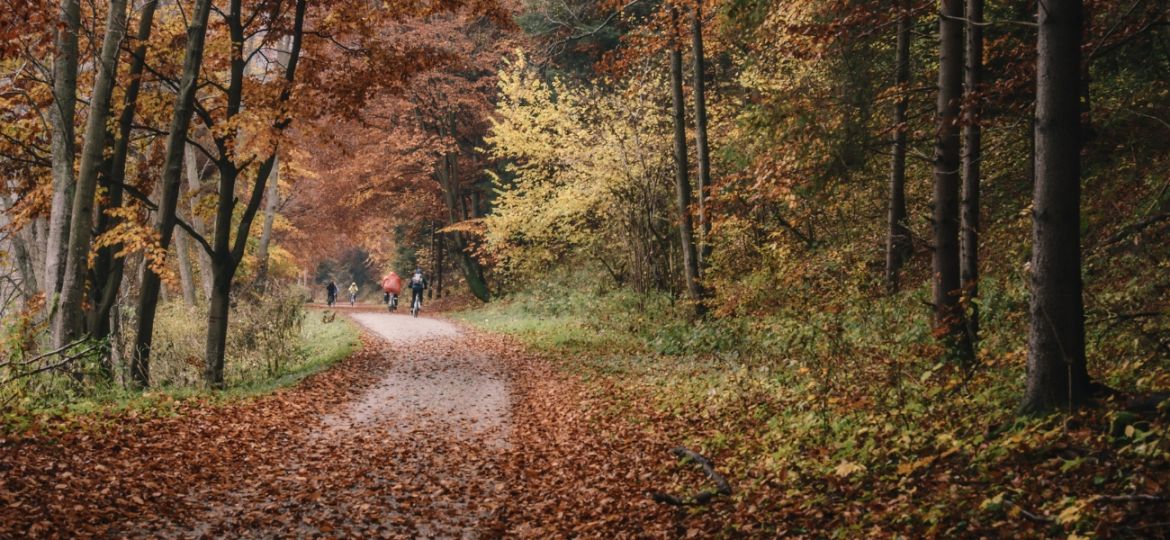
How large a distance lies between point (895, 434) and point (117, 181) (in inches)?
433

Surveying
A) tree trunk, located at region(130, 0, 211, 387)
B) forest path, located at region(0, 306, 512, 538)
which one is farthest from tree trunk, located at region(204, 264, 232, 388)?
forest path, located at region(0, 306, 512, 538)

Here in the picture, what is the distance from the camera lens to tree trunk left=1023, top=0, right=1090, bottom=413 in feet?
16.3

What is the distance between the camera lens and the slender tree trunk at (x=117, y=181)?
11273mm

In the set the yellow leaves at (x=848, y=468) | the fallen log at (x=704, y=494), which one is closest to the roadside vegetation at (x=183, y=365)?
the fallen log at (x=704, y=494)

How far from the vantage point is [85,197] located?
988 cm

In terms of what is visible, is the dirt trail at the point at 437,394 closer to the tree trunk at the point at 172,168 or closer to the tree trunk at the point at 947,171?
the tree trunk at the point at 172,168

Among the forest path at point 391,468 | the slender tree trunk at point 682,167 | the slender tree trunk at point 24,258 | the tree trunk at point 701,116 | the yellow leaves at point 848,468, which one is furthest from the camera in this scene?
the slender tree trunk at point 682,167

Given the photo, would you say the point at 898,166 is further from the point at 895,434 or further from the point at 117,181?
the point at 117,181

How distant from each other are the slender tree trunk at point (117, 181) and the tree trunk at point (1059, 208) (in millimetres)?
11538

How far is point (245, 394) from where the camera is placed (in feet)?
35.9

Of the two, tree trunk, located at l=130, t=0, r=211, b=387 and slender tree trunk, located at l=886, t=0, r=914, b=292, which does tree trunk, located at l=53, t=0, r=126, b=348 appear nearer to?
tree trunk, located at l=130, t=0, r=211, b=387

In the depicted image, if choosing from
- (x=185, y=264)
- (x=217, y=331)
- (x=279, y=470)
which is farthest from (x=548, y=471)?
(x=185, y=264)

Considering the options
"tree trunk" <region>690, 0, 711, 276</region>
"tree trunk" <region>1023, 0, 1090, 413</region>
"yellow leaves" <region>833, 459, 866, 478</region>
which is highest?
"tree trunk" <region>690, 0, 711, 276</region>

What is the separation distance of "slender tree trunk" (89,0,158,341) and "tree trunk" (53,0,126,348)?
3.65ft
